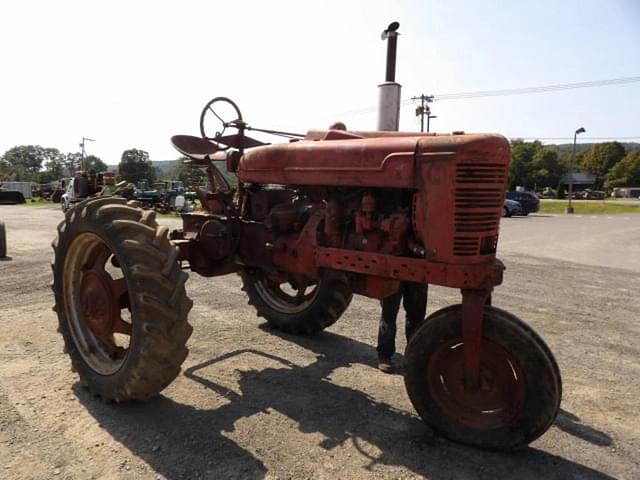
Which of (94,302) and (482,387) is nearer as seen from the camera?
(482,387)

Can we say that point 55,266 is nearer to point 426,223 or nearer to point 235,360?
point 235,360

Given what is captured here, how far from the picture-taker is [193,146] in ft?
14.6

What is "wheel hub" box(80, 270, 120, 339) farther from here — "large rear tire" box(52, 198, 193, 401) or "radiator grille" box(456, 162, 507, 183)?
"radiator grille" box(456, 162, 507, 183)

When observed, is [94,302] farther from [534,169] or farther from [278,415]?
[534,169]

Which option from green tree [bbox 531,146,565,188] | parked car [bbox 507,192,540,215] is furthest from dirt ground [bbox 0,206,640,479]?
green tree [bbox 531,146,565,188]

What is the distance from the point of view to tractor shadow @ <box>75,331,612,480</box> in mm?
2711

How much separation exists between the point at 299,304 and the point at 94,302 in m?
2.07

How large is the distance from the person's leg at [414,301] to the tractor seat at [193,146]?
2076 mm

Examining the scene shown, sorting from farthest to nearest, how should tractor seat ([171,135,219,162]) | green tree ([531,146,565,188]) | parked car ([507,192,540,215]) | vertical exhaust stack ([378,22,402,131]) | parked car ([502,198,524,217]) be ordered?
green tree ([531,146,565,188]) → parked car ([507,192,540,215]) → parked car ([502,198,524,217]) → vertical exhaust stack ([378,22,402,131]) → tractor seat ([171,135,219,162])

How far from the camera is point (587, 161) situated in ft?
295

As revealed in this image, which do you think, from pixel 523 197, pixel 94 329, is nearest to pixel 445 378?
pixel 94 329

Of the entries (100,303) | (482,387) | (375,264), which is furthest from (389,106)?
(482,387)

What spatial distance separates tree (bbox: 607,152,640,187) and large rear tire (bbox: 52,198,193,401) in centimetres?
8940

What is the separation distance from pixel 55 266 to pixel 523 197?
2992 cm
